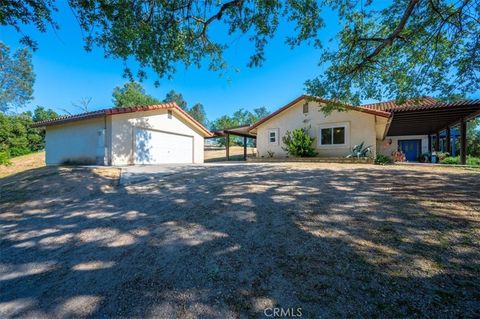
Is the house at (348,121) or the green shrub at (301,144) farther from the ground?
the house at (348,121)

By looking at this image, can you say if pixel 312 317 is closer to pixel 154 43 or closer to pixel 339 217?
pixel 339 217

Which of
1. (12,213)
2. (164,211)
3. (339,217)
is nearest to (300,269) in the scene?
(339,217)

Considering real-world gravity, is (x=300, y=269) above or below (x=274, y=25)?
below

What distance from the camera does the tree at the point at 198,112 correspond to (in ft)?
217

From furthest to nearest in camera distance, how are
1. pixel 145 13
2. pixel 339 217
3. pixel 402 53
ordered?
pixel 402 53 → pixel 145 13 → pixel 339 217

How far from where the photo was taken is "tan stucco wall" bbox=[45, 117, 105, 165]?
10.7 metres

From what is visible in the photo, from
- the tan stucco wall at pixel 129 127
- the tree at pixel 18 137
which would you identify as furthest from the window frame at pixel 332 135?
the tree at pixel 18 137

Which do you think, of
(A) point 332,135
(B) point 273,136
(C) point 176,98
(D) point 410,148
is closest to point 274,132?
(B) point 273,136

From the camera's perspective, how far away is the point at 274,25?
6.11 m

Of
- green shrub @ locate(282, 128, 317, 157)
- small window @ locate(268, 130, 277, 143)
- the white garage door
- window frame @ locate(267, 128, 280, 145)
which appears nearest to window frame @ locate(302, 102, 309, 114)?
green shrub @ locate(282, 128, 317, 157)

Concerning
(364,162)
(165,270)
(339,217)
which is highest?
(364,162)

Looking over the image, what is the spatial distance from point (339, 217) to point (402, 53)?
6.89m

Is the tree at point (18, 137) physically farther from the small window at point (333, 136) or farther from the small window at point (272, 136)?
the small window at point (333, 136)

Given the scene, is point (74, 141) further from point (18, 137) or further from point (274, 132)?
point (18, 137)
